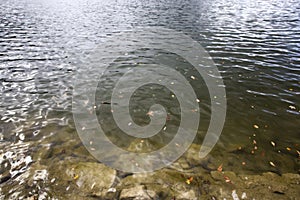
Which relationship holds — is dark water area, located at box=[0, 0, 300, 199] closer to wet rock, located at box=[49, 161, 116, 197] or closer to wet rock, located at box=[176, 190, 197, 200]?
wet rock, located at box=[49, 161, 116, 197]

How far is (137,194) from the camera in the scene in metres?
5.50

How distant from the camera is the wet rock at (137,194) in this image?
213 inches

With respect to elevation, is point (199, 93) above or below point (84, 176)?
above

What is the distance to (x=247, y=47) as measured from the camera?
54.1 ft

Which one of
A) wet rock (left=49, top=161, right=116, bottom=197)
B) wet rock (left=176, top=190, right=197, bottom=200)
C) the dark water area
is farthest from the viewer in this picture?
the dark water area

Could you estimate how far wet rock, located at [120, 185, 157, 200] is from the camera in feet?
17.8

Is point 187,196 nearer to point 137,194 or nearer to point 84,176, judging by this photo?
point 137,194

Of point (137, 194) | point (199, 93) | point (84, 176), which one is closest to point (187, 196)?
point (137, 194)

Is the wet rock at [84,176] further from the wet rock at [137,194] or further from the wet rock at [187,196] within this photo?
the wet rock at [187,196]

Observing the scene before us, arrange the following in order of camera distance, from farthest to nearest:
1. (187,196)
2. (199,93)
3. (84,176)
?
1. (199,93)
2. (84,176)
3. (187,196)

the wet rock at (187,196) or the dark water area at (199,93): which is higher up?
the dark water area at (199,93)

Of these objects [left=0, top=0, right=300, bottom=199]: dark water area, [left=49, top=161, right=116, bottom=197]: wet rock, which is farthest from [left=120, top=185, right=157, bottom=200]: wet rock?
[left=0, top=0, right=300, bottom=199]: dark water area

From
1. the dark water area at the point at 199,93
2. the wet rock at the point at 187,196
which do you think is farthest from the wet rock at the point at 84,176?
the wet rock at the point at 187,196

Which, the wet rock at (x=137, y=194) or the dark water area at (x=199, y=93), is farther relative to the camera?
the dark water area at (x=199, y=93)
